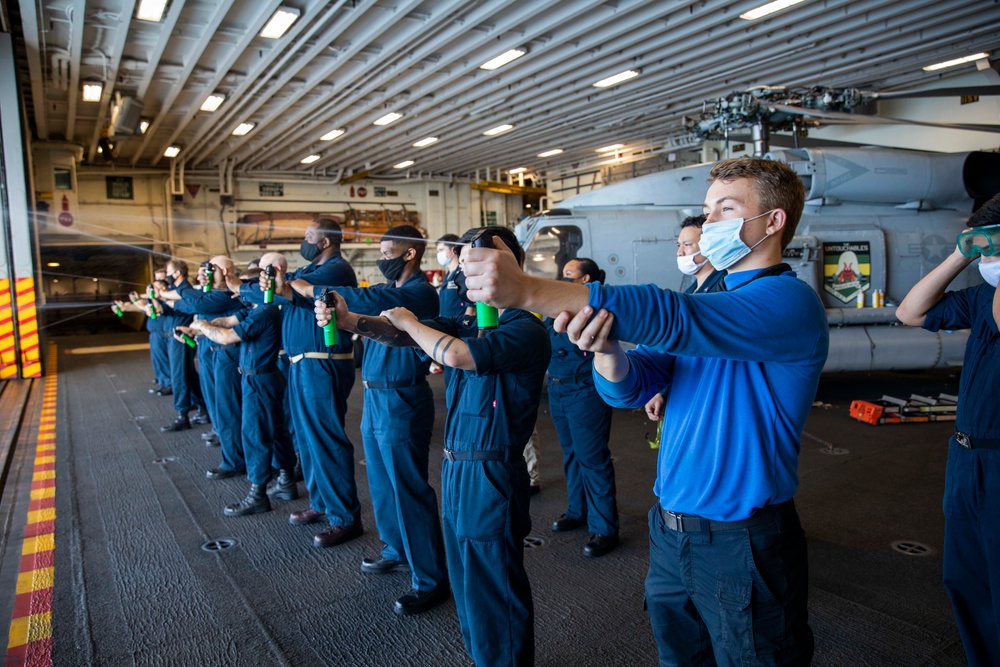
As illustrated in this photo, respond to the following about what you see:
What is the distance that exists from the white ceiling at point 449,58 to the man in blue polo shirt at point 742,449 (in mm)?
7481

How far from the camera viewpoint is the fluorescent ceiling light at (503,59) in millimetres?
10250

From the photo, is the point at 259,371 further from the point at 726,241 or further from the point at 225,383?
the point at 726,241

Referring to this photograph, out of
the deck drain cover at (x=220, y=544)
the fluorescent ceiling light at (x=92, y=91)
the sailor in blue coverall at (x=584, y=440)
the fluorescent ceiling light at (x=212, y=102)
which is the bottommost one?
the deck drain cover at (x=220, y=544)

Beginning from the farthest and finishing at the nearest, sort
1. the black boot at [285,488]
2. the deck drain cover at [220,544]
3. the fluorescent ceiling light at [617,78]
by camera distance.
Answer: the fluorescent ceiling light at [617,78] → the black boot at [285,488] → the deck drain cover at [220,544]

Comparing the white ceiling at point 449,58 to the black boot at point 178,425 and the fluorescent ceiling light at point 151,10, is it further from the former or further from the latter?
the black boot at point 178,425

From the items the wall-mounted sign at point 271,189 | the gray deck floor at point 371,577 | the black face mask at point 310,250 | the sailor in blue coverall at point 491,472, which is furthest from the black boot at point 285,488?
the wall-mounted sign at point 271,189

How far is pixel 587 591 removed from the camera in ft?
11.7

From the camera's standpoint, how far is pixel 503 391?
9.05 feet

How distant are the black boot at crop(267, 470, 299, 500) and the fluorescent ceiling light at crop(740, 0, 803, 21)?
8.11 meters

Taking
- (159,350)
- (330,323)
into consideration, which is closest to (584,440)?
(330,323)

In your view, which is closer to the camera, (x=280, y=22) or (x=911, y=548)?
(x=911, y=548)

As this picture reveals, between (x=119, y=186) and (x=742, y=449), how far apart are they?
69.7ft

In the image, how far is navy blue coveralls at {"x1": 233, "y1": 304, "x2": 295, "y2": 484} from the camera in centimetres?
497

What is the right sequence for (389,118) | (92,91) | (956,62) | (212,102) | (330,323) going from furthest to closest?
(389,118) → (212,102) → (92,91) → (956,62) → (330,323)
